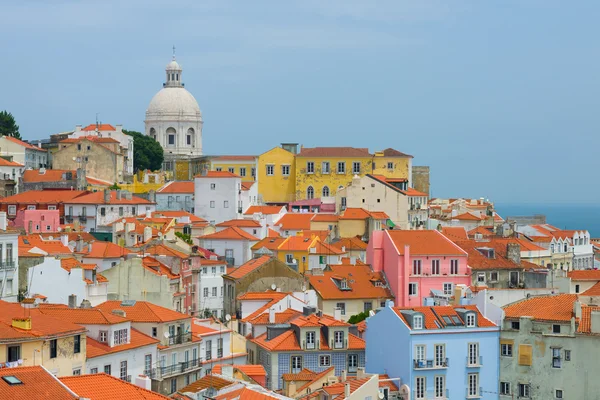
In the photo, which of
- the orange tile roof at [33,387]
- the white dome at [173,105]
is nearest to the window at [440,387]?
the orange tile roof at [33,387]

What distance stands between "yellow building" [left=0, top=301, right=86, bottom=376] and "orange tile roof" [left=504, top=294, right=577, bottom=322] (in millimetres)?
18419

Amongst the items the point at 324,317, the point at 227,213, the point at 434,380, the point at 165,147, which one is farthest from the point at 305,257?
the point at 165,147

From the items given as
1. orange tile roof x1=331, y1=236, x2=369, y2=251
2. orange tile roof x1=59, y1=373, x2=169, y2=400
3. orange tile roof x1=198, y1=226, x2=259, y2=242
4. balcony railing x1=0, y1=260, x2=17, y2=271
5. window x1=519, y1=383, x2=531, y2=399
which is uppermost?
orange tile roof x1=198, y1=226, x2=259, y2=242

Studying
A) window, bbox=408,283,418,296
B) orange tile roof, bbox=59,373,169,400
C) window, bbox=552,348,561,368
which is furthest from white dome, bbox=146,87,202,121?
orange tile roof, bbox=59,373,169,400

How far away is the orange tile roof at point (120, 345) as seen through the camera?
41062 millimetres

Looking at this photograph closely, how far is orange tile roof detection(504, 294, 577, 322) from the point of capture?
4871 cm

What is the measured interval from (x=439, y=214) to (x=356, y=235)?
2360 centimetres

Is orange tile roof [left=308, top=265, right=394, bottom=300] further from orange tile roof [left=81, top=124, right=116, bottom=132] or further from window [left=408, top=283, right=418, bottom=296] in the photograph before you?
orange tile roof [left=81, top=124, right=116, bottom=132]

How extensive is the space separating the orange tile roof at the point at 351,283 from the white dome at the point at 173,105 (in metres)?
72.8

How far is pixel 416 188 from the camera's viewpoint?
11450 cm

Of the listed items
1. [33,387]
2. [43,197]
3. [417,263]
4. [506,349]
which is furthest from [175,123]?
[33,387]

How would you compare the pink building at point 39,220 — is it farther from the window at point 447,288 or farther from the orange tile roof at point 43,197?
the window at point 447,288

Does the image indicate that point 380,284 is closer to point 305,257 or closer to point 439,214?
point 305,257

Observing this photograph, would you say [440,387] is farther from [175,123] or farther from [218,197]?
[175,123]
